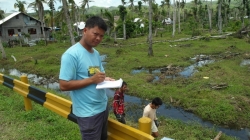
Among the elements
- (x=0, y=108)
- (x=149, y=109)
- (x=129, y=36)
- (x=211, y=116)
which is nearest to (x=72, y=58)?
(x=149, y=109)

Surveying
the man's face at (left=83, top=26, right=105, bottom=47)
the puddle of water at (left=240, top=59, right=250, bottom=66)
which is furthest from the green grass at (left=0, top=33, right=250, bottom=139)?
the man's face at (left=83, top=26, right=105, bottom=47)

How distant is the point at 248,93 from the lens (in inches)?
364

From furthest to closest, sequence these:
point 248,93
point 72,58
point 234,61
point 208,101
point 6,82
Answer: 1. point 234,61
2. point 248,93
3. point 208,101
4. point 6,82
5. point 72,58

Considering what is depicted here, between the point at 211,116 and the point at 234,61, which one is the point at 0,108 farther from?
the point at 234,61

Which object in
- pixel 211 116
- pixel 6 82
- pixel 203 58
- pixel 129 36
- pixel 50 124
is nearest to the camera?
pixel 50 124

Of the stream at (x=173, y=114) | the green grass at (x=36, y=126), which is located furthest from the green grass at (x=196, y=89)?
the stream at (x=173, y=114)

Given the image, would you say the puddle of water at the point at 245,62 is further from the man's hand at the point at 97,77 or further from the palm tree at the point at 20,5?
the palm tree at the point at 20,5

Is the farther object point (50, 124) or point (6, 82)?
point (6, 82)

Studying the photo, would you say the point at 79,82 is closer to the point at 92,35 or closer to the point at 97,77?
the point at 97,77

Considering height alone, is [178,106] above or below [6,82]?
below

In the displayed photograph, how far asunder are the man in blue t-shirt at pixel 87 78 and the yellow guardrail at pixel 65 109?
330mm

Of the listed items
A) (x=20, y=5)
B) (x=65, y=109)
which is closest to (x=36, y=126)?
(x=65, y=109)

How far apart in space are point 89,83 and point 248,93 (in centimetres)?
914

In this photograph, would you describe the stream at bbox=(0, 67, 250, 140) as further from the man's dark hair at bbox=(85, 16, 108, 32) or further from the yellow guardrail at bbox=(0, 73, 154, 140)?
the man's dark hair at bbox=(85, 16, 108, 32)
